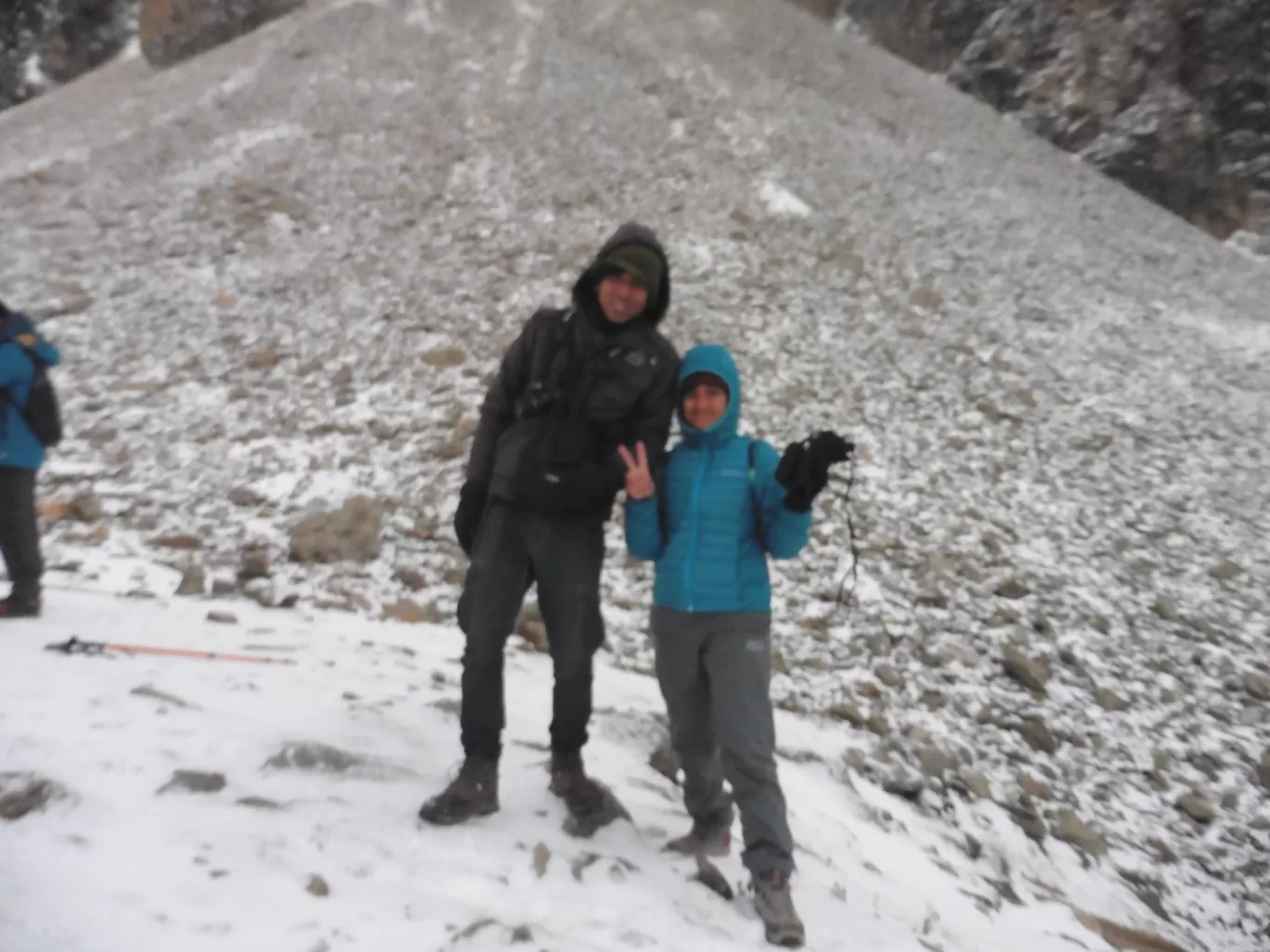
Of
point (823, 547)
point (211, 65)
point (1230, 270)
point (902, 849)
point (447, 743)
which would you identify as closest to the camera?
point (447, 743)

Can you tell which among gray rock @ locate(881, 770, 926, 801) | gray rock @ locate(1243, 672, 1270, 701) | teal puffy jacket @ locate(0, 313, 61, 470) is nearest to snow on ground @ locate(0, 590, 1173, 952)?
gray rock @ locate(881, 770, 926, 801)

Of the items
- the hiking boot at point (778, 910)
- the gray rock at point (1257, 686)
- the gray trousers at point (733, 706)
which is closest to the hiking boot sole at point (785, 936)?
the hiking boot at point (778, 910)

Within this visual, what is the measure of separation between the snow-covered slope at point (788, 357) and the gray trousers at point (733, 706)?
244cm

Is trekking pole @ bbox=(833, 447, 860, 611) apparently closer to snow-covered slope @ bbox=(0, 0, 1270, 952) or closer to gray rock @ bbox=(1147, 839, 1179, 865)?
snow-covered slope @ bbox=(0, 0, 1270, 952)

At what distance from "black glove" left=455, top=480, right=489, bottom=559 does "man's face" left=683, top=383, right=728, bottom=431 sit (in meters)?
0.91

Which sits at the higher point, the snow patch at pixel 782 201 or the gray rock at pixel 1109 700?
the snow patch at pixel 782 201

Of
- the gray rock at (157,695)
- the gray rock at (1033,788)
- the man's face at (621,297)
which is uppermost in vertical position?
the man's face at (621,297)

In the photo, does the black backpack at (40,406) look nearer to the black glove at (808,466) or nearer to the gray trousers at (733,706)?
the gray trousers at (733,706)

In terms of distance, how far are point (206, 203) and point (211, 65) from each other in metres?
9.88

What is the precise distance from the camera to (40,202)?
12.7 metres

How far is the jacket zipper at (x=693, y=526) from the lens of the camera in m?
3.14

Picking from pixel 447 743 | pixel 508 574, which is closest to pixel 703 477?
pixel 508 574

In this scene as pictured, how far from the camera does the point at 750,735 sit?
3051 mm

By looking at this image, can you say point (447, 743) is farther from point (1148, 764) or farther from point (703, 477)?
point (1148, 764)
